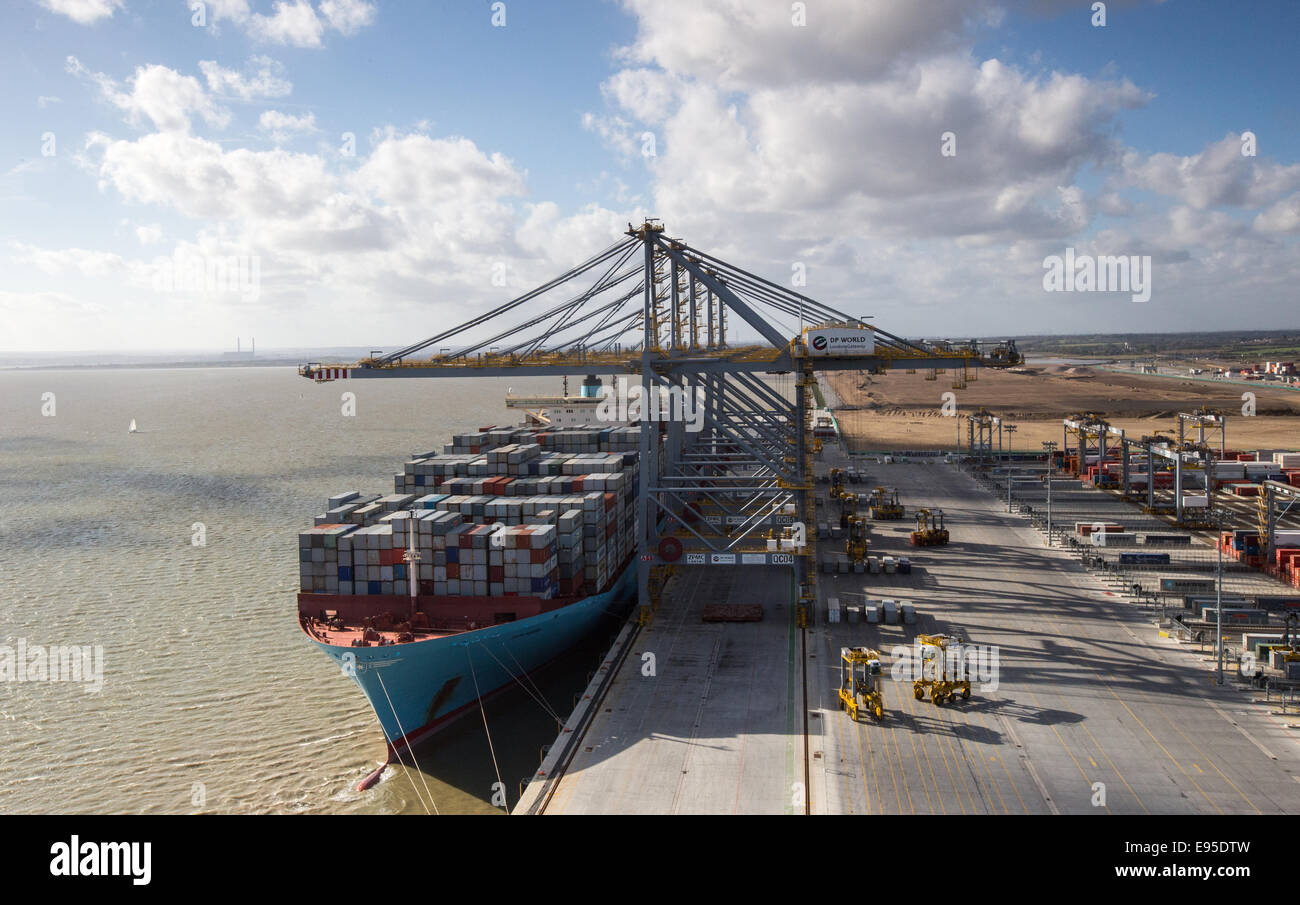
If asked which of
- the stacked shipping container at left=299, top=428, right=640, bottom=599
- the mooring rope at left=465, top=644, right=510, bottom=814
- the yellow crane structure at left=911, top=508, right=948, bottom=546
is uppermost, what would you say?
the stacked shipping container at left=299, top=428, right=640, bottom=599

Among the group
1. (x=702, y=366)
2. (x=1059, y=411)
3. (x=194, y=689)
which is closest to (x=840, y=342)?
(x=702, y=366)

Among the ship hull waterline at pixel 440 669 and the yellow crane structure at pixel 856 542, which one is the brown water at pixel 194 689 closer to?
the ship hull waterline at pixel 440 669

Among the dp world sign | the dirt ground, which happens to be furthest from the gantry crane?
the dirt ground

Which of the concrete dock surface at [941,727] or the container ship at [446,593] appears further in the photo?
the container ship at [446,593]

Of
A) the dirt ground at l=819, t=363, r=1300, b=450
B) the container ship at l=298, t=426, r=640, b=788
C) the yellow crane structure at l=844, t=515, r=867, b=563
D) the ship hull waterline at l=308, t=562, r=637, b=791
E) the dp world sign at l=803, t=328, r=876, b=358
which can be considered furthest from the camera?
the dirt ground at l=819, t=363, r=1300, b=450

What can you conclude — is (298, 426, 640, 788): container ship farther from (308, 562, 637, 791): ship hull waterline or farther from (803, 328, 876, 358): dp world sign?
(803, 328, 876, 358): dp world sign

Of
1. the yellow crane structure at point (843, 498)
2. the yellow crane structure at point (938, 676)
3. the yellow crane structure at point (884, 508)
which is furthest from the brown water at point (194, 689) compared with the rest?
the yellow crane structure at point (884, 508)
